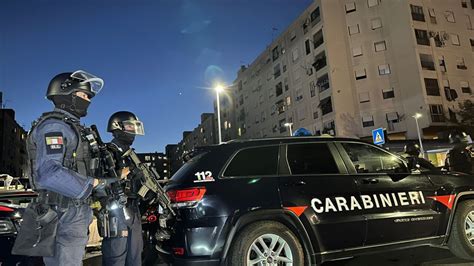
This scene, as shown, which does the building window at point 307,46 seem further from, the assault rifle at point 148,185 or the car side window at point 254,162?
the assault rifle at point 148,185

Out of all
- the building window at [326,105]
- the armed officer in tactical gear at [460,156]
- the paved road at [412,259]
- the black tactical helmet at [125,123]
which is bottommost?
the paved road at [412,259]

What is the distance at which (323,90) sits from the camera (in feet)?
122

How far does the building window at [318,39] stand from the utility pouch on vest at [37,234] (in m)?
37.7

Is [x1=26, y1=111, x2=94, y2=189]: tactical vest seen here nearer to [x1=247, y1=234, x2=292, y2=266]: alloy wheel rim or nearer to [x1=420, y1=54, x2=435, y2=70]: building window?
[x1=247, y1=234, x2=292, y2=266]: alloy wheel rim

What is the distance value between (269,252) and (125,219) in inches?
Answer: 61.6

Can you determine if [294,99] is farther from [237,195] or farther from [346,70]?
[237,195]

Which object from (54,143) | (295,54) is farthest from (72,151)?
(295,54)

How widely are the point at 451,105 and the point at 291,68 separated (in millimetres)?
17880

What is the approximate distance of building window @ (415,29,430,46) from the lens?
34.0 metres

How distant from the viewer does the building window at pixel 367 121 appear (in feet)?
114

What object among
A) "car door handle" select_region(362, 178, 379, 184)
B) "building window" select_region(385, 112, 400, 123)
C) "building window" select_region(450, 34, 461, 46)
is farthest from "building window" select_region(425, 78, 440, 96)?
"car door handle" select_region(362, 178, 379, 184)

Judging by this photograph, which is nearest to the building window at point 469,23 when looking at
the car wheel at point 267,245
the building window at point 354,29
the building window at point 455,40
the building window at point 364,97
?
the building window at point 455,40

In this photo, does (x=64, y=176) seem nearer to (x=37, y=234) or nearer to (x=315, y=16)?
(x=37, y=234)

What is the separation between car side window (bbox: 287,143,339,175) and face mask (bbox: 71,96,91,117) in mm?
2344
